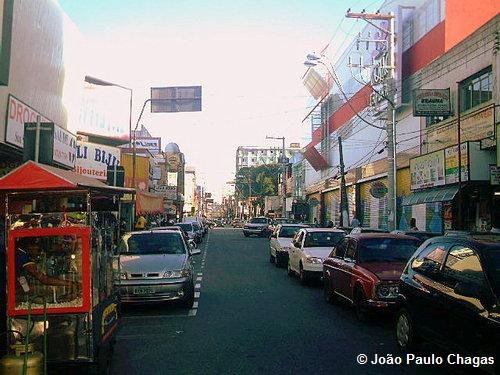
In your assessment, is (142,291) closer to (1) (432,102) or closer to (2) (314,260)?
(2) (314,260)

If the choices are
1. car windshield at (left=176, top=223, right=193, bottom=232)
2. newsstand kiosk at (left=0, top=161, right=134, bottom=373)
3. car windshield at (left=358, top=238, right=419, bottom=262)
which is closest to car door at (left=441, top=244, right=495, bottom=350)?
newsstand kiosk at (left=0, top=161, right=134, bottom=373)

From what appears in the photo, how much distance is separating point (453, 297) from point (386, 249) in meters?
4.86

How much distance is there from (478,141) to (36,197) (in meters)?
16.6

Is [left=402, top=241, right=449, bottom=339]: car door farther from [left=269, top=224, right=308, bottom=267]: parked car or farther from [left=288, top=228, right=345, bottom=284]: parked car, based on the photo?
[left=269, top=224, right=308, bottom=267]: parked car

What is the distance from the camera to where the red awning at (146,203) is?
110 ft

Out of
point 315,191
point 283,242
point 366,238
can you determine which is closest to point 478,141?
point 283,242

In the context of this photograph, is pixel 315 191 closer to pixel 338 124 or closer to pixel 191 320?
pixel 338 124

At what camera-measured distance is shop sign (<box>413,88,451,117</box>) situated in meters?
22.7

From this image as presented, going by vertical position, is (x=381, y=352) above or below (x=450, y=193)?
below

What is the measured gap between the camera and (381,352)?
26.3 feet

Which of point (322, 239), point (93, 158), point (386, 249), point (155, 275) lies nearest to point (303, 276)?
point (322, 239)

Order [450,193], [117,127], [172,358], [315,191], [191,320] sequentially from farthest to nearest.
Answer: [315,191] → [117,127] → [450,193] → [191,320] → [172,358]

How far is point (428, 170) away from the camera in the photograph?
23625 mm

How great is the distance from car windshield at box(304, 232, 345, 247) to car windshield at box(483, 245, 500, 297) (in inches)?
405
